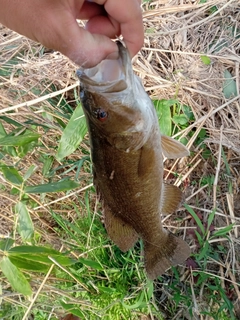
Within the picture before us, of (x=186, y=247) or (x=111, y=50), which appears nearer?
(x=111, y=50)

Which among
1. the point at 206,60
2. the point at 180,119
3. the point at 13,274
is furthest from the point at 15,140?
the point at 206,60

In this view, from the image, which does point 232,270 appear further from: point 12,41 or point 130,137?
point 12,41

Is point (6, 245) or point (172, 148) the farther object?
point (6, 245)

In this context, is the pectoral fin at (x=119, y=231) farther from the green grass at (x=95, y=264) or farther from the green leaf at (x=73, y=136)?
the green leaf at (x=73, y=136)

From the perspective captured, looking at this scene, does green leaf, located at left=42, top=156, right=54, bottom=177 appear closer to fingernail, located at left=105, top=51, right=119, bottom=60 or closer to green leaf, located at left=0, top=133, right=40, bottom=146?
green leaf, located at left=0, top=133, right=40, bottom=146

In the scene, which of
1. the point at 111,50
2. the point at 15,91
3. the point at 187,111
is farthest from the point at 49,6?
the point at 15,91

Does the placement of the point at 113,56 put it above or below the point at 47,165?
above

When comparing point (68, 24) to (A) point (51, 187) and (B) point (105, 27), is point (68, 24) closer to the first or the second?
(B) point (105, 27)

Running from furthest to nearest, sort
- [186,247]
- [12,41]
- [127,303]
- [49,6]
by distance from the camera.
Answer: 1. [12,41]
2. [127,303]
3. [186,247]
4. [49,6]
